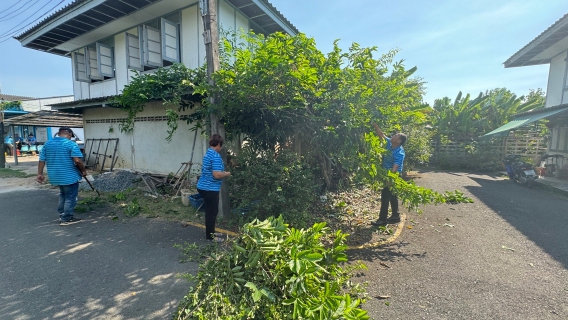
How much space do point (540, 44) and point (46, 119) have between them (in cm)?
2387

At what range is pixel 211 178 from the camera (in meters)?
4.16

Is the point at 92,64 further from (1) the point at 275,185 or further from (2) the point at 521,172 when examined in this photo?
(2) the point at 521,172

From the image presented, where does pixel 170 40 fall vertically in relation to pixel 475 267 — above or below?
above

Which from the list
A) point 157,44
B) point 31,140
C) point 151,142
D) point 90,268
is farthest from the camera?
point 31,140

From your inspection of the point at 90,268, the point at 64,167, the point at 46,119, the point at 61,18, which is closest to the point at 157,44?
the point at 61,18

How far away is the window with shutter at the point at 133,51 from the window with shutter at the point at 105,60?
1680 millimetres

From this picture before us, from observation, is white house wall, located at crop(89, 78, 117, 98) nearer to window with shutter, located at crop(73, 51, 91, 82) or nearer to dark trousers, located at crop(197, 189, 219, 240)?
window with shutter, located at crop(73, 51, 91, 82)

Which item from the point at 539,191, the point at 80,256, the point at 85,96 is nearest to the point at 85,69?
Answer: the point at 85,96

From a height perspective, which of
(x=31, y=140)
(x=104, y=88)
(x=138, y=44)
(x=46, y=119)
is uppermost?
(x=138, y=44)

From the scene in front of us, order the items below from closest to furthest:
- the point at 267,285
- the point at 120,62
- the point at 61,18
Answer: the point at 267,285
the point at 61,18
the point at 120,62

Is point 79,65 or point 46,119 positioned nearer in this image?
A: point 79,65

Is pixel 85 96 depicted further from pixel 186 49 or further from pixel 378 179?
pixel 378 179

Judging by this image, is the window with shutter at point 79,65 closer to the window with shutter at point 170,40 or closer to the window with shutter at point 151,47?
the window with shutter at point 151,47

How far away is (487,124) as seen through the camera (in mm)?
14227
